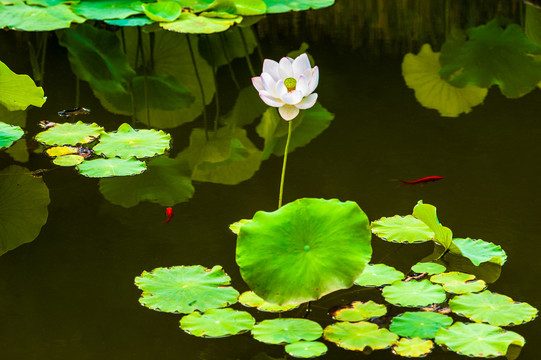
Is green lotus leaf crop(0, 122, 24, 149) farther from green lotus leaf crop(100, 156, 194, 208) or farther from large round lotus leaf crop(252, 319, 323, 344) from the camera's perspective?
large round lotus leaf crop(252, 319, 323, 344)

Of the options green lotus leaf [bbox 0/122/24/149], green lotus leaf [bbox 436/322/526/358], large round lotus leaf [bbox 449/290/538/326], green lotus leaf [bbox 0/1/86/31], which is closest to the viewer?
green lotus leaf [bbox 436/322/526/358]

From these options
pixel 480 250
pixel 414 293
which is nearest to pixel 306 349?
pixel 414 293

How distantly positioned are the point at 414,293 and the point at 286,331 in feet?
0.90

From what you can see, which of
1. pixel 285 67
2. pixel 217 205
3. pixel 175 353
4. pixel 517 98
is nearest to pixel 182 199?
pixel 217 205

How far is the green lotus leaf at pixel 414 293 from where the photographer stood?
1416 millimetres

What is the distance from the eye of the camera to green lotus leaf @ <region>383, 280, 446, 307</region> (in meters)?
1.42

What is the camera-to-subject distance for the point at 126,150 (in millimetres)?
2238

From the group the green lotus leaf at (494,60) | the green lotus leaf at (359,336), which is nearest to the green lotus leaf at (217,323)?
the green lotus leaf at (359,336)

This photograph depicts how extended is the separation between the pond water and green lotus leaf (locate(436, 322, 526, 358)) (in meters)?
0.03

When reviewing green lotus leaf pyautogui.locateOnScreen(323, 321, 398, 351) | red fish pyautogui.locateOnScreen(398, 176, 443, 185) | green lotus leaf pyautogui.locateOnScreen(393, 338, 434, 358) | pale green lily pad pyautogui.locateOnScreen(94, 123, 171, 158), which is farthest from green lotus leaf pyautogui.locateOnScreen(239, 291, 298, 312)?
pale green lily pad pyautogui.locateOnScreen(94, 123, 171, 158)

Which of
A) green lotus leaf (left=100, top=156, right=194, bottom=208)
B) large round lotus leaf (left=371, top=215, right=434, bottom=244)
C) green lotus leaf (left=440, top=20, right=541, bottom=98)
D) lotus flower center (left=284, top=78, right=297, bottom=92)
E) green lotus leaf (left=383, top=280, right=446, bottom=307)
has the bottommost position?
green lotus leaf (left=440, top=20, right=541, bottom=98)

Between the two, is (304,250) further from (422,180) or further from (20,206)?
(20,206)

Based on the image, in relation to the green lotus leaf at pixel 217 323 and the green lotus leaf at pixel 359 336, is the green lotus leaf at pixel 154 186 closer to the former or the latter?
the green lotus leaf at pixel 217 323

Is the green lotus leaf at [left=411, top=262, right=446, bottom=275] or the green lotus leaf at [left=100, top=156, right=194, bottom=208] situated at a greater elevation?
the green lotus leaf at [left=411, top=262, right=446, bottom=275]
